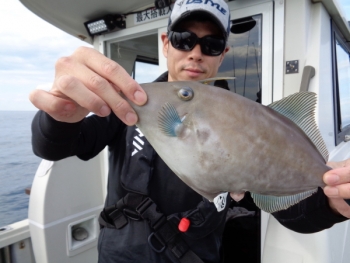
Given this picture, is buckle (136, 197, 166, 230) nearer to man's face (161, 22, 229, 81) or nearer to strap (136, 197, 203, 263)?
strap (136, 197, 203, 263)

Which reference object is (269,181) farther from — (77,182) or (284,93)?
(77,182)

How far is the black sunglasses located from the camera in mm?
1737

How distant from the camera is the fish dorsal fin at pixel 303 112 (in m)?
1.14

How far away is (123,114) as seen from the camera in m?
1.02

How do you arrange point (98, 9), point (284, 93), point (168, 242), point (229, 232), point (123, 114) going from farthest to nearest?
point (98, 9) → point (229, 232) → point (284, 93) → point (168, 242) → point (123, 114)

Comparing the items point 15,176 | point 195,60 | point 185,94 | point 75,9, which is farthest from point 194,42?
point 15,176

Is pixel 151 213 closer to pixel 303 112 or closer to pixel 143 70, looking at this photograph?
pixel 303 112

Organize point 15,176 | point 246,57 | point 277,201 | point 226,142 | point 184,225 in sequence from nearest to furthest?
1. point 226,142
2. point 277,201
3. point 184,225
4. point 246,57
5. point 15,176

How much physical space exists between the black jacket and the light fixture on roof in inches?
81.3

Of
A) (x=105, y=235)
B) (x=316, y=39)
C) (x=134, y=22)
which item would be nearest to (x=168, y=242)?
(x=105, y=235)

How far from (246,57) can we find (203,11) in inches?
42.3

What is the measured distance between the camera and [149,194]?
1.72 meters

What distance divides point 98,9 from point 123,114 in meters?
2.72

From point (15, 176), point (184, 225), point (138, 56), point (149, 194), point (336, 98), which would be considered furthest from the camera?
point (15, 176)
